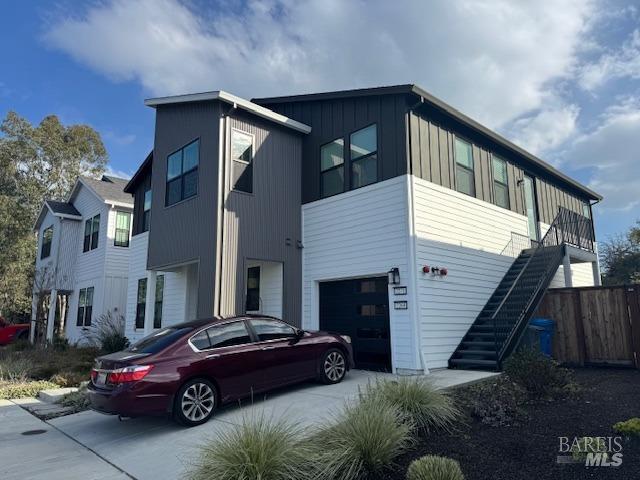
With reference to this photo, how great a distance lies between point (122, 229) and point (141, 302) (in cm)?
526

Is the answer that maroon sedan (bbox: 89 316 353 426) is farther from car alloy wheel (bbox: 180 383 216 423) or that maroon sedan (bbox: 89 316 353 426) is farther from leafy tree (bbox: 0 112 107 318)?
leafy tree (bbox: 0 112 107 318)

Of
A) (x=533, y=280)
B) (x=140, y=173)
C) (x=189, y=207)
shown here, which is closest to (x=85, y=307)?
(x=140, y=173)

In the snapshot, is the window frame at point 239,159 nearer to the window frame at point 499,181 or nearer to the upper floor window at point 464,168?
the upper floor window at point 464,168

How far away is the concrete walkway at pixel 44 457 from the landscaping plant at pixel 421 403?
3133 mm

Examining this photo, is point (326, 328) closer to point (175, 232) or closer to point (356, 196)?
point (356, 196)

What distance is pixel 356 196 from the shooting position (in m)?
11.1

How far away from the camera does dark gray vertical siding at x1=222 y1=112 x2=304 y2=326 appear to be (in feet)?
35.3

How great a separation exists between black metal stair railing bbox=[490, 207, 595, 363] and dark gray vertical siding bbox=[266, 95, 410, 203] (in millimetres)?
4047

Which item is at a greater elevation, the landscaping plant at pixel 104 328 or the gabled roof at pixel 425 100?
the gabled roof at pixel 425 100

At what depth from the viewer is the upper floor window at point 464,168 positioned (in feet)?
39.1

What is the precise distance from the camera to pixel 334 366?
28.0 ft

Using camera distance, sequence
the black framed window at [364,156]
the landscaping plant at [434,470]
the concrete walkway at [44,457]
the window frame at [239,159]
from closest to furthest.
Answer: the landscaping plant at [434,470] → the concrete walkway at [44,457] → the black framed window at [364,156] → the window frame at [239,159]

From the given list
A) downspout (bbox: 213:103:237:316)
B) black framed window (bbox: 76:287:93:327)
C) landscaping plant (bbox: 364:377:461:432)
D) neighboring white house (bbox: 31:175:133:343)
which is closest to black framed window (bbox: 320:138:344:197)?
downspout (bbox: 213:103:237:316)

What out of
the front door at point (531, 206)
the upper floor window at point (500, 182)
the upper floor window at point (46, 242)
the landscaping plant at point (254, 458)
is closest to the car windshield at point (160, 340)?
the landscaping plant at point (254, 458)
